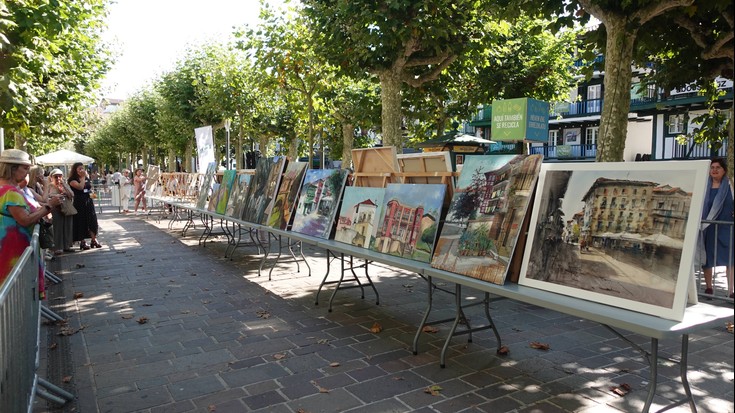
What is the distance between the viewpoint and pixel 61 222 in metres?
11.3

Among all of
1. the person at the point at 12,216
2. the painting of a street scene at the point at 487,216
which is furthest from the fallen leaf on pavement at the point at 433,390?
the person at the point at 12,216

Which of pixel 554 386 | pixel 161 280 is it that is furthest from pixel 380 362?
pixel 161 280

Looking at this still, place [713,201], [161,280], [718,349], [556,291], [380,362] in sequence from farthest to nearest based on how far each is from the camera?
[161,280] → [713,201] → [718,349] → [380,362] → [556,291]

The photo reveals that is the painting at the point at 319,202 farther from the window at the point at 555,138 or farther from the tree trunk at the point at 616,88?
the window at the point at 555,138

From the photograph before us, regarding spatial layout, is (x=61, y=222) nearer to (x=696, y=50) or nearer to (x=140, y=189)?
(x=140, y=189)

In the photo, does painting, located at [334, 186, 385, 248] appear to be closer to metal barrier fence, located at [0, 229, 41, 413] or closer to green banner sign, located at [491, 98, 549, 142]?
metal barrier fence, located at [0, 229, 41, 413]

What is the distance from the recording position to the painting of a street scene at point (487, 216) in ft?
13.5

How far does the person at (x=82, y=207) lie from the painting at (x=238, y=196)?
144 inches

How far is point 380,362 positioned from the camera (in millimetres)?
4668

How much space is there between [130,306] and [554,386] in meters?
5.21

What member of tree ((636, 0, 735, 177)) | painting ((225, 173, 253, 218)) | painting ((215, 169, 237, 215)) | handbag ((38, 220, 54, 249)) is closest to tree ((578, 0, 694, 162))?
tree ((636, 0, 735, 177))

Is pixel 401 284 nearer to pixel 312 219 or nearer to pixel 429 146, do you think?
pixel 312 219

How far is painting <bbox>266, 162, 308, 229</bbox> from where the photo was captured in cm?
791

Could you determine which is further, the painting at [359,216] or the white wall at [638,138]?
the white wall at [638,138]
